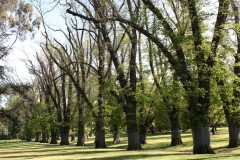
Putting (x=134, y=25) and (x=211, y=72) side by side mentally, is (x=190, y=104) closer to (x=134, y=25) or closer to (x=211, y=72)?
(x=211, y=72)

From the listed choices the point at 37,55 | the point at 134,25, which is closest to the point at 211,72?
the point at 134,25

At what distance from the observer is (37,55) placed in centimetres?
5875

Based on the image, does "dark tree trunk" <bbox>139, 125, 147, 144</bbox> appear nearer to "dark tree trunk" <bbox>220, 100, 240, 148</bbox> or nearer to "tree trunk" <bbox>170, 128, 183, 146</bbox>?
"tree trunk" <bbox>170, 128, 183, 146</bbox>

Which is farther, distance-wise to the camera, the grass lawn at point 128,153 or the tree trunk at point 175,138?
the tree trunk at point 175,138

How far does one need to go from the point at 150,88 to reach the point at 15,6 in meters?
17.7

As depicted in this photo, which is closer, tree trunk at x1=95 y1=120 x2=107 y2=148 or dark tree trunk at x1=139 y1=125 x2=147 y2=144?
tree trunk at x1=95 y1=120 x2=107 y2=148

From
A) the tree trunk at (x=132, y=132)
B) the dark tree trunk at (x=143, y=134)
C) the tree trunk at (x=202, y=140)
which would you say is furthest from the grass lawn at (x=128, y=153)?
the dark tree trunk at (x=143, y=134)

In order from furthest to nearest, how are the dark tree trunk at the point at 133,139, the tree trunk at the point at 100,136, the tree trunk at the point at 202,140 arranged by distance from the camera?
the tree trunk at the point at 100,136
the dark tree trunk at the point at 133,139
the tree trunk at the point at 202,140

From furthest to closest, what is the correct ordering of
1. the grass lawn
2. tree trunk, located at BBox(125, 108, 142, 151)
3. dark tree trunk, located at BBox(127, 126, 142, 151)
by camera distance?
dark tree trunk, located at BBox(127, 126, 142, 151)
tree trunk, located at BBox(125, 108, 142, 151)
the grass lawn

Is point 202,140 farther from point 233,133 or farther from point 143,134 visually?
point 143,134

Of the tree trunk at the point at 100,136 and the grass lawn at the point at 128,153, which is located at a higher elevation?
the tree trunk at the point at 100,136

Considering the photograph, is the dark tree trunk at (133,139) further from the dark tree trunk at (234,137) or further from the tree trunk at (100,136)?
the tree trunk at (100,136)

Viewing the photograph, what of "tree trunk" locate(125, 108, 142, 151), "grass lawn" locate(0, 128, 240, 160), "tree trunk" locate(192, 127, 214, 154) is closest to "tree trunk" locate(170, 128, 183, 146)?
"grass lawn" locate(0, 128, 240, 160)

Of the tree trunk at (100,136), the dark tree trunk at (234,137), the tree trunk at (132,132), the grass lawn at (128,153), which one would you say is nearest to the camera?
the grass lawn at (128,153)
